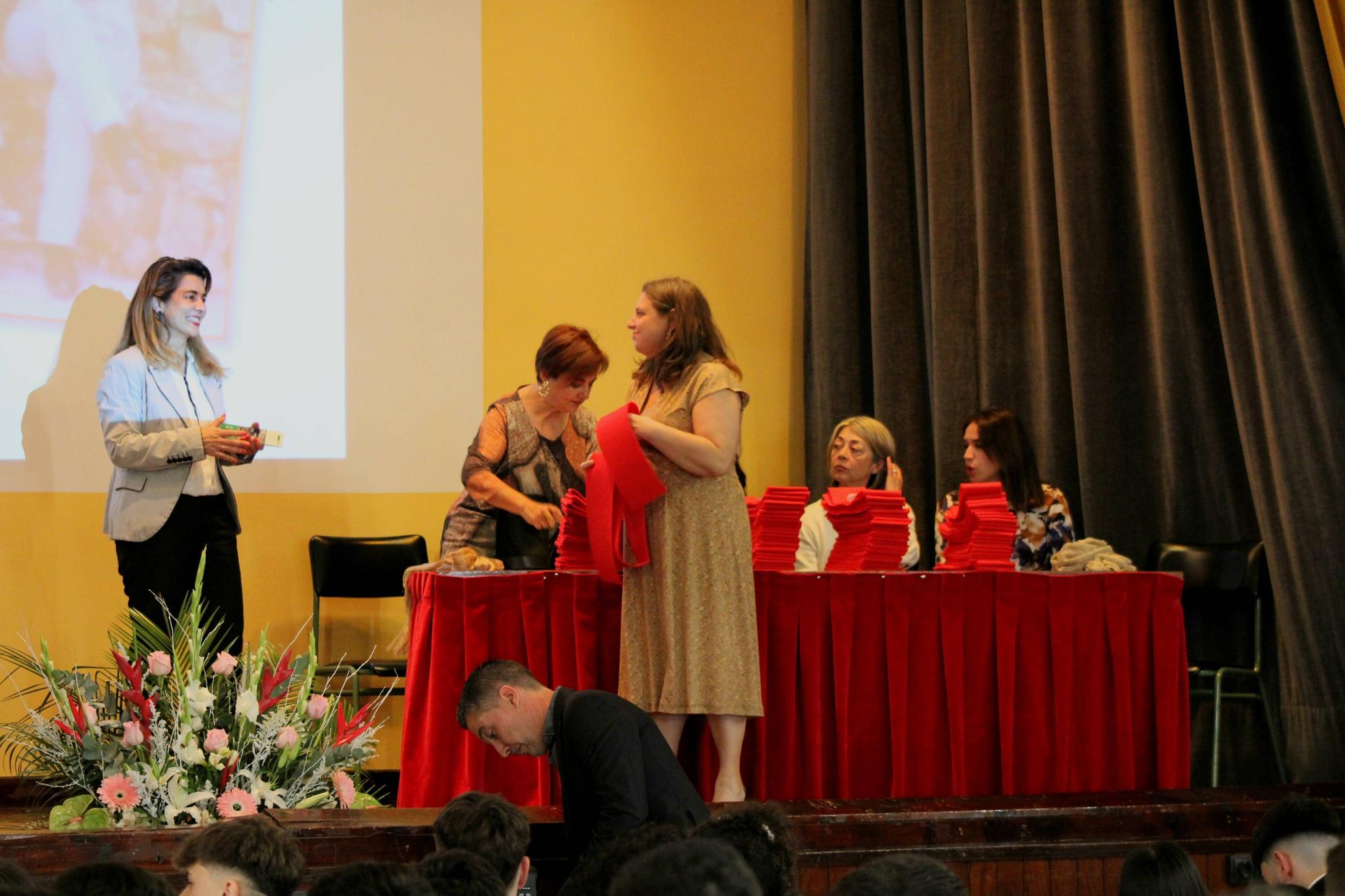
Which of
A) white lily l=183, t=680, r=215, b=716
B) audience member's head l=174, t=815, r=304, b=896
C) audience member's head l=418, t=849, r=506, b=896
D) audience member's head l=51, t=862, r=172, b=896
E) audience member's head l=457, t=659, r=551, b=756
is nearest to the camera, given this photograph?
audience member's head l=51, t=862, r=172, b=896

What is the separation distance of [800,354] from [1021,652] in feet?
8.90

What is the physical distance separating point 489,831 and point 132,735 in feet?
3.45

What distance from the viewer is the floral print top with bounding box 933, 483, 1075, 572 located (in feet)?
14.3

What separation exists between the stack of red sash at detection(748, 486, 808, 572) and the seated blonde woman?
637mm

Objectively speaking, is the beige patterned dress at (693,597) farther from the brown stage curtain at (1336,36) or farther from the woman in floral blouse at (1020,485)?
the brown stage curtain at (1336,36)

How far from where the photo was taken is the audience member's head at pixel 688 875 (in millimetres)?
1313

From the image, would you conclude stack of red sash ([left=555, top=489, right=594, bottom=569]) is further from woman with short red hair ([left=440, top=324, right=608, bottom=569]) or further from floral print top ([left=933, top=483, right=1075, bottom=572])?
floral print top ([left=933, top=483, right=1075, bottom=572])

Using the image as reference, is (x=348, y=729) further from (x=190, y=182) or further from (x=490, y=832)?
(x=190, y=182)

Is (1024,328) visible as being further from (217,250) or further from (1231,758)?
(217,250)

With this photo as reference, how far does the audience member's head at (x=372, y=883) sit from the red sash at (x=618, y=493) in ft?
5.69

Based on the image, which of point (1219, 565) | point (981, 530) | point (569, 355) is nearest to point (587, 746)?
point (981, 530)

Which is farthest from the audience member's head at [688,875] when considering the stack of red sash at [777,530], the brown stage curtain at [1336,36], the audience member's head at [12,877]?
the brown stage curtain at [1336,36]

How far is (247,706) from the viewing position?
295cm

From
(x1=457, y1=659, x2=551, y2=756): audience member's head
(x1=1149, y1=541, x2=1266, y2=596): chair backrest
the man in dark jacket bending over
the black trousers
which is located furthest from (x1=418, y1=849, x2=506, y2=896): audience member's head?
(x1=1149, y1=541, x2=1266, y2=596): chair backrest
